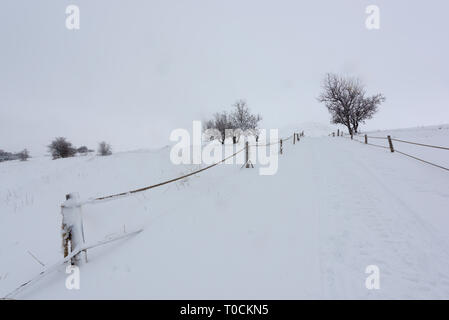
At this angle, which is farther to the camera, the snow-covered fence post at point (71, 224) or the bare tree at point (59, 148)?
the bare tree at point (59, 148)

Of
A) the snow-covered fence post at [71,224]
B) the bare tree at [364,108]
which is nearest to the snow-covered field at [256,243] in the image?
the snow-covered fence post at [71,224]

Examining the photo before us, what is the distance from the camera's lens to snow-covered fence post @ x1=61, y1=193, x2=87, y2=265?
227cm

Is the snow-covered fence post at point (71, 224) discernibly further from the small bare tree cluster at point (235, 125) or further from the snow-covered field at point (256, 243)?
the small bare tree cluster at point (235, 125)

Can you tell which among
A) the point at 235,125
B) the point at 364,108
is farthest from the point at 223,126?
the point at 364,108

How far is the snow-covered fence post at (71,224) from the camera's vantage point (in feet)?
7.45

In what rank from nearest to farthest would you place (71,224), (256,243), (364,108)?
1. (71,224)
2. (256,243)
3. (364,108)

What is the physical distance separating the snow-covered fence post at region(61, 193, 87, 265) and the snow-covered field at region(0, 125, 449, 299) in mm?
392

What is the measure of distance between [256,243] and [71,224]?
2.72 metres

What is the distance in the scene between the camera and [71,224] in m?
2.30

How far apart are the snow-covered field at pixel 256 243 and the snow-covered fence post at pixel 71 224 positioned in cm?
39

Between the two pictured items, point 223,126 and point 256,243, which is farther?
point 223,126

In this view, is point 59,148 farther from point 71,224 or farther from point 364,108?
point 364,108
